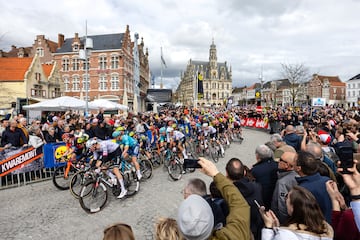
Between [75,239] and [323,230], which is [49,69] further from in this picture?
[323,230]

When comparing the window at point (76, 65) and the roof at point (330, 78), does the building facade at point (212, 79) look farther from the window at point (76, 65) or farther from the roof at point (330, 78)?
the window at point (76, 65)

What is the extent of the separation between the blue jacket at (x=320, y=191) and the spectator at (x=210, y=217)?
46.2 inches

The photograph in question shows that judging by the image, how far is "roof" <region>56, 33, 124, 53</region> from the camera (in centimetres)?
3908

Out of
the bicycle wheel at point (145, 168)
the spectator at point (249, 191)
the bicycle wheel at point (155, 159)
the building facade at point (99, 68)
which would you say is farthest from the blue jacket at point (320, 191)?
the building facade at point (99, 68)

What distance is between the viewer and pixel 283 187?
2926 mm

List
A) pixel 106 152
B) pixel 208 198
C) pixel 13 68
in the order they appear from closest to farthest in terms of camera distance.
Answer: pixel 208 198
pixel 106 152
pixel 13 68

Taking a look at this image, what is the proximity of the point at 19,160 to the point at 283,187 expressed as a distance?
7.90m

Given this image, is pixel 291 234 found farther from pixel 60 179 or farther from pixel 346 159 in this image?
pixel 60 179

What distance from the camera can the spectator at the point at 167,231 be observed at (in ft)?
5.52

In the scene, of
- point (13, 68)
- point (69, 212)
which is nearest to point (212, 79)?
point (13, 68)

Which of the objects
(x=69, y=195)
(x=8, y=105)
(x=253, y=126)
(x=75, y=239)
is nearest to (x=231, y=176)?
(x=75, y=239)

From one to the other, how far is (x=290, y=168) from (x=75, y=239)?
3959mm

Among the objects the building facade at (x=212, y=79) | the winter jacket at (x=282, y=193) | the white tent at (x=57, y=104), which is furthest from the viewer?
the building facade at (x=212, y=79)

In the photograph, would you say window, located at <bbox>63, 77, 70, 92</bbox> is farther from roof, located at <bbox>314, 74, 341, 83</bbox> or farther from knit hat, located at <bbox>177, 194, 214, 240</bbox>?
roof, located at <bbox>314, 74, 341, 83</bbox>
